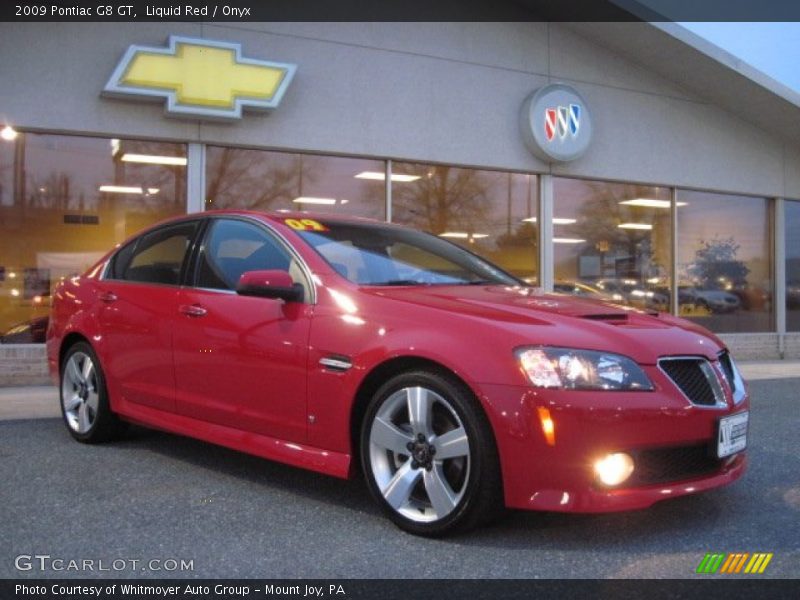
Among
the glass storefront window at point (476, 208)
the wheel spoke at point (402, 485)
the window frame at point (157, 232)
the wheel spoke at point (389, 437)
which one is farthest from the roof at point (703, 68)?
the wheel spoke at point (402, 485)

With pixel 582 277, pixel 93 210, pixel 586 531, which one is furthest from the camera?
pixel 582 277

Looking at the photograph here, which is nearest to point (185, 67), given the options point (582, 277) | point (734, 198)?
point (582, 277)

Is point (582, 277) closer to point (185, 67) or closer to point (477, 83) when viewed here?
point (477, 83)

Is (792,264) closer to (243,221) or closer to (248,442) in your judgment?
(243,221)

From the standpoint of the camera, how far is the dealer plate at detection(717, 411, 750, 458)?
332cm

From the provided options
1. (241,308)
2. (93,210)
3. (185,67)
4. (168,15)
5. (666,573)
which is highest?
(168,15)

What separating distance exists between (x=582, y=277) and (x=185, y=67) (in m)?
6.55

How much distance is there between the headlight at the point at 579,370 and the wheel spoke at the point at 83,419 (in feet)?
10.8

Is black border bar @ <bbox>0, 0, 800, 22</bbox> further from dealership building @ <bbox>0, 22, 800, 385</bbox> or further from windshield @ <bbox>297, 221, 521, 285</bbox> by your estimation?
windshield @ <bbox>297, 221, 521, 285</bbox>

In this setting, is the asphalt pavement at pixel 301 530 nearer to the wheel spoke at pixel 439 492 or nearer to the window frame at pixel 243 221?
the wheel spoke at pixel 439 492

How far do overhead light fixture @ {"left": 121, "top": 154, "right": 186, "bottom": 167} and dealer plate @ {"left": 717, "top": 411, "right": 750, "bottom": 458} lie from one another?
7303 mm

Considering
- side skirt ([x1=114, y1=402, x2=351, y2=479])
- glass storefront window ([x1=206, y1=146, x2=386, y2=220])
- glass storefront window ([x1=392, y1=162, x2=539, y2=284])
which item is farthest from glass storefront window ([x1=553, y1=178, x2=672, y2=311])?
side skirt ([x1=114, y1=402, x2=351, y2=479])

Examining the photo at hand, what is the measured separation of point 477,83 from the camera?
1088cm

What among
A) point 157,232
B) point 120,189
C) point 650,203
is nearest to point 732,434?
point 157,232
